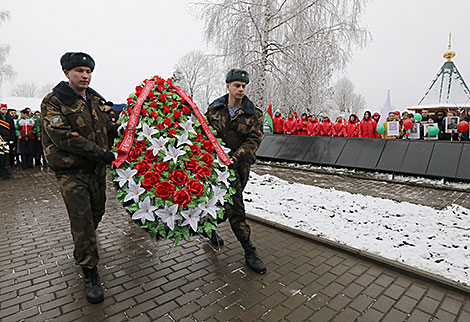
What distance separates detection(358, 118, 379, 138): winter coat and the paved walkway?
769cm

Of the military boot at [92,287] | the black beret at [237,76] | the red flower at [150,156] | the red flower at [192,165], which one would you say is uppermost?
the black beret at [237,76]

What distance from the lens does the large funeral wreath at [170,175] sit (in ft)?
9.06

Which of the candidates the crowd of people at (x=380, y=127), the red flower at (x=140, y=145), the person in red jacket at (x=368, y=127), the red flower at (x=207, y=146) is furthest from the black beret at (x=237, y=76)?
the person in red jacket at (x=368, y=127)

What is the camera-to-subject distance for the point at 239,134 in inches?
139

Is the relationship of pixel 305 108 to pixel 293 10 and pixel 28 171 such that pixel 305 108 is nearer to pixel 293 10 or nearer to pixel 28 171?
pixel 293 10

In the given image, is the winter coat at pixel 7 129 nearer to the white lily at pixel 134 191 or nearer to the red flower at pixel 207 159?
the white lily at pixel 134 191

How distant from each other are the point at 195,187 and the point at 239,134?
1023 millimetres

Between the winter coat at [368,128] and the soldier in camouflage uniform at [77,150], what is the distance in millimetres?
9913

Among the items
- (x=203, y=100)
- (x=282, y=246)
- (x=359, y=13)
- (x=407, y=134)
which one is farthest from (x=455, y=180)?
(x=203, y=100)

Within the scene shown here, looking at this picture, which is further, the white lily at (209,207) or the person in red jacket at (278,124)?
the person in red jacket at (278,124)

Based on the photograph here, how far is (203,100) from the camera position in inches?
1928

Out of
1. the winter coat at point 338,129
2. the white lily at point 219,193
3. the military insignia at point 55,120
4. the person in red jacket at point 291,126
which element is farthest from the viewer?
the person in red jacket at point 291,126

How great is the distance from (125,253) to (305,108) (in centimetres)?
1647

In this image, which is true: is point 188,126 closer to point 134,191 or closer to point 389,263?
point 134,191
